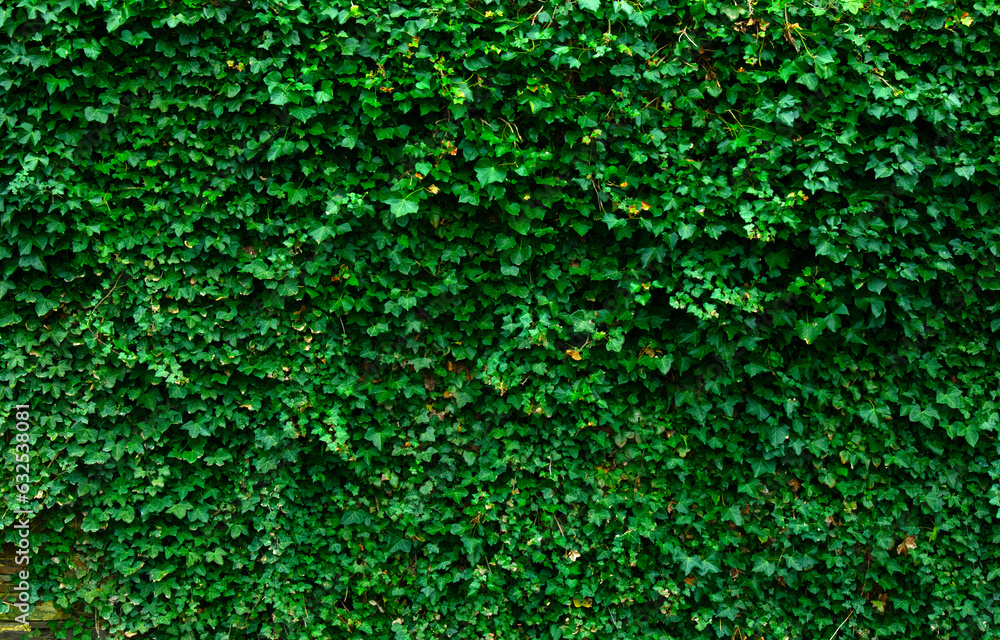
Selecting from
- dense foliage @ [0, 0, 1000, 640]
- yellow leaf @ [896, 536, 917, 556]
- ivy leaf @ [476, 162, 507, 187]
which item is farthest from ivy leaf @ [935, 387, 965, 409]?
ivy leaf @ [476, 162, 507, 187]

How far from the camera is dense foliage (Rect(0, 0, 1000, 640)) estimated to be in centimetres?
312

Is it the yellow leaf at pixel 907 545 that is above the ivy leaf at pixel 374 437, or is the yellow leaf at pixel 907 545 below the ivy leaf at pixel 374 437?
below

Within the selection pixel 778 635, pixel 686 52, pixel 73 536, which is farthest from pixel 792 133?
pixel 73 536

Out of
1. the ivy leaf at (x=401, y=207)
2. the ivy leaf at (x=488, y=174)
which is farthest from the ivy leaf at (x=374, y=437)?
the ivy leaf at (x=488, y=174)

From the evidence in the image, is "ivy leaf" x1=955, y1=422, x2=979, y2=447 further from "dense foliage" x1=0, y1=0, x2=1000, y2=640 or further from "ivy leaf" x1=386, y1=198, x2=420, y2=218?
"ivy leaf" x1=386, y1=198, x2=420, y2=218

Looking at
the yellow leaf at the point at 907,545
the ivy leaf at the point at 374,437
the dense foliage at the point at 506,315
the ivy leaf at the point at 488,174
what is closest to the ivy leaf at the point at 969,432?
the dense foliage at the point at 506,315

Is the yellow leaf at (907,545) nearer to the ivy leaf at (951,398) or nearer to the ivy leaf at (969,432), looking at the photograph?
the ivy leaf at (969,432)

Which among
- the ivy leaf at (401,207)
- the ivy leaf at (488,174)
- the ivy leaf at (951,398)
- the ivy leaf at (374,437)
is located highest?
the ivy leaf at (488,174)

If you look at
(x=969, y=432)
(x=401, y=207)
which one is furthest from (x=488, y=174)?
(x=969, y=432)

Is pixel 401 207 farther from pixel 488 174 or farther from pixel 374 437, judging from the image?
pixel 374 437

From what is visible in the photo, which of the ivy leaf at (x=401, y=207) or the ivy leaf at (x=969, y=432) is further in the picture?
the ivy leaf at (x=969, y=432)

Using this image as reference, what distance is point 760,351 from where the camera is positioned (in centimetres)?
331

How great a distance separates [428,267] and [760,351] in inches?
69.4

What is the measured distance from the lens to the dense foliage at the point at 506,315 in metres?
3.12
